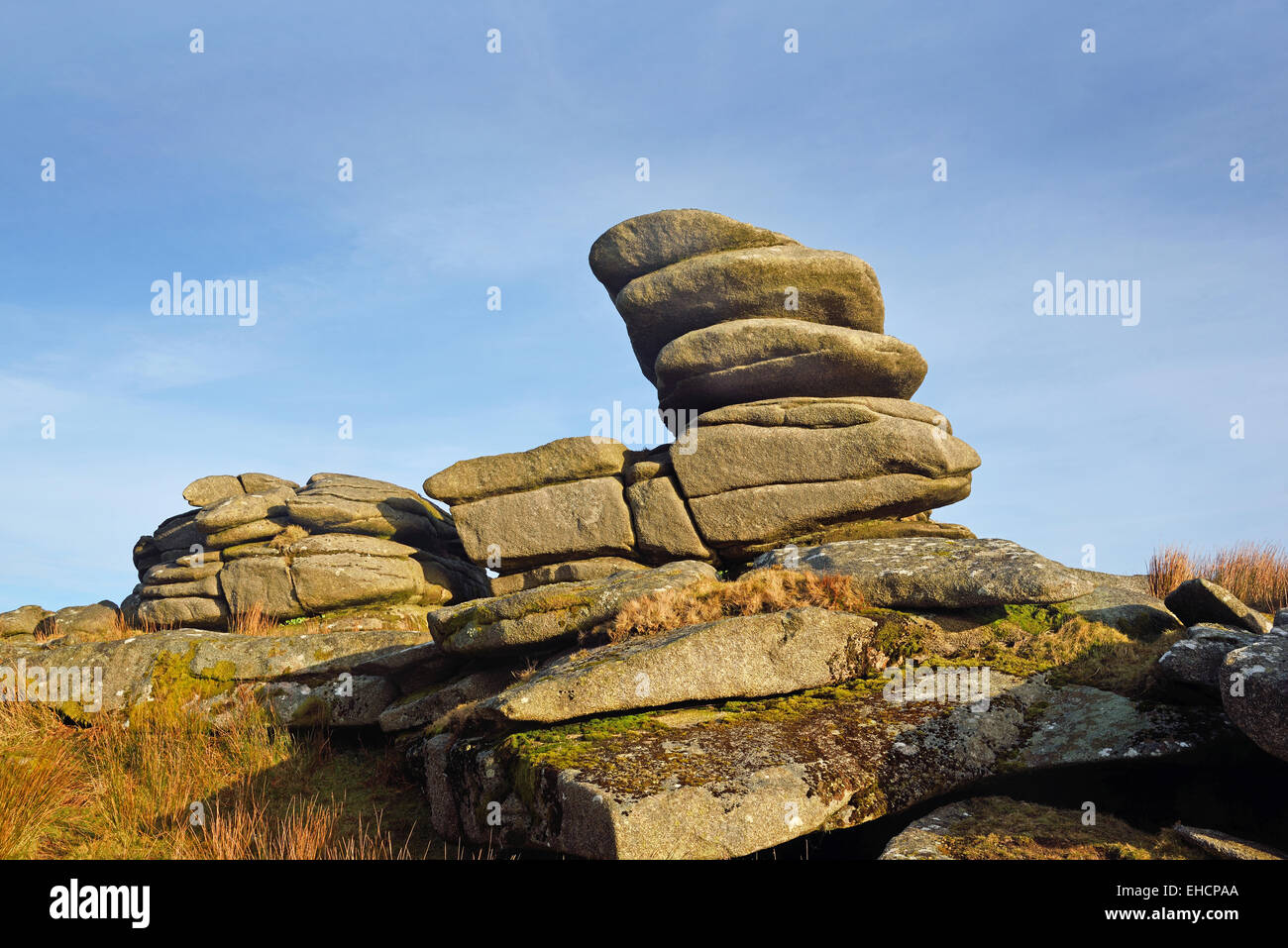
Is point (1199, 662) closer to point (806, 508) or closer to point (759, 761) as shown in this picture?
point (759, 761)

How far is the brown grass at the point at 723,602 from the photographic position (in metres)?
11.5

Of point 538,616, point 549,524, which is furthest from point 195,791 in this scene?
point 549,524

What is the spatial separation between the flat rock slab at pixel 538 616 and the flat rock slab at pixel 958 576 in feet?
8.71

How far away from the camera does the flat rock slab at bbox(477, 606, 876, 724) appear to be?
968 centimetres

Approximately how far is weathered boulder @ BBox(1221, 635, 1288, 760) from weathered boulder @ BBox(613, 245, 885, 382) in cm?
1489

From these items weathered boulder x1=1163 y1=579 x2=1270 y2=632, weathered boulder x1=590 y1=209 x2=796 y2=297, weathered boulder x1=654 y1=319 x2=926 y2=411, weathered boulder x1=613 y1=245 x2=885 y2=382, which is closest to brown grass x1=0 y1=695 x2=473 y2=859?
weathered boulder x1=1163 y1=579 x2=1270 y2=632

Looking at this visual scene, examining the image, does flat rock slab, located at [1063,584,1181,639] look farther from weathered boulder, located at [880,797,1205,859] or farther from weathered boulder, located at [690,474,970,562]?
weathered boulder, located at [690,474,970,562]

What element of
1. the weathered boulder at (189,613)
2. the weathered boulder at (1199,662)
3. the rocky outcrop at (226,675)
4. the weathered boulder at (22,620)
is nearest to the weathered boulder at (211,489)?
the weathered boulder at (189,613)

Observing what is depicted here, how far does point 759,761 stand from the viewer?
8.55m

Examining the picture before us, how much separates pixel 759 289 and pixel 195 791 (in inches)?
634

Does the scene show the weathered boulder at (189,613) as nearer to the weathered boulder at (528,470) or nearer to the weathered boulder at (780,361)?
the weathered boulder at (528,470)

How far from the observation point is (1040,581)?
11.5 metres
